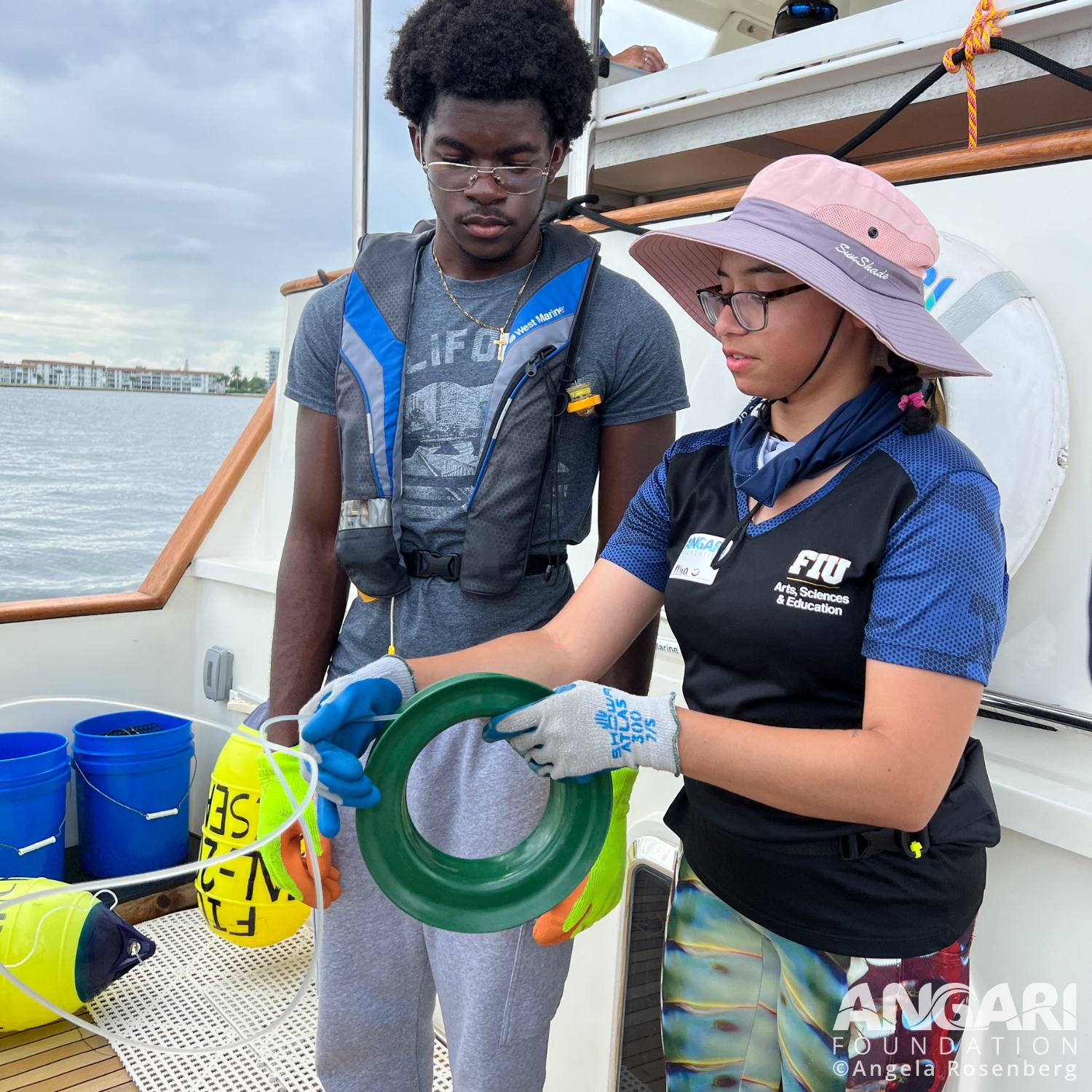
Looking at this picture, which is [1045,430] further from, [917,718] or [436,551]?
[436,551]

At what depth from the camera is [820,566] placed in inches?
41.3

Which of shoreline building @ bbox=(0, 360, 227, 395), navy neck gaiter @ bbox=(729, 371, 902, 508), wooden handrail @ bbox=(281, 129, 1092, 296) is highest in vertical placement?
wooden handrail @ bbox=(281, 129, 1092, 296)

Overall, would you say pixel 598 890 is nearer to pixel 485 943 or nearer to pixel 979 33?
pixel 485 943

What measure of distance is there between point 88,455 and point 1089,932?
482 centimetres

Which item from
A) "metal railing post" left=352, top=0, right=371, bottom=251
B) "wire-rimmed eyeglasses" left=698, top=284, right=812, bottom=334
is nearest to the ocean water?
"metal railing post" left=352, top=0, right=371, bottom=251

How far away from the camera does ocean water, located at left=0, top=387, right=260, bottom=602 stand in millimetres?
3941

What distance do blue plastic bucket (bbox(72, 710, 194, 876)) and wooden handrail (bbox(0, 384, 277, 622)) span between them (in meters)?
0.46

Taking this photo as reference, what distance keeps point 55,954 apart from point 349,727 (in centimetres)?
200

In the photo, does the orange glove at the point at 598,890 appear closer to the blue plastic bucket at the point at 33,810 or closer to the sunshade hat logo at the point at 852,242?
the sunshade hat logo at the point at 852,242

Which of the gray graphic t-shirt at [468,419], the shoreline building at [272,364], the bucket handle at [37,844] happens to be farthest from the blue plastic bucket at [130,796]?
the gray graphic t-shirt at [468,419]

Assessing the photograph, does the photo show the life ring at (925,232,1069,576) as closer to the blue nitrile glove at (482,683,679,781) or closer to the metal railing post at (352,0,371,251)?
the blue nitrile glove at (482,683,679,781)

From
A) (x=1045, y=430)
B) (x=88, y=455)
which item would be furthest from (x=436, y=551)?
(x=88, y=455)

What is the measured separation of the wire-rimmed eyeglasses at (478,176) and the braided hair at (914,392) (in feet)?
1.98

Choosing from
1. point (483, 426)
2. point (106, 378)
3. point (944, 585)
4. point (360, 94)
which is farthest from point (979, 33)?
point (106, 378)
